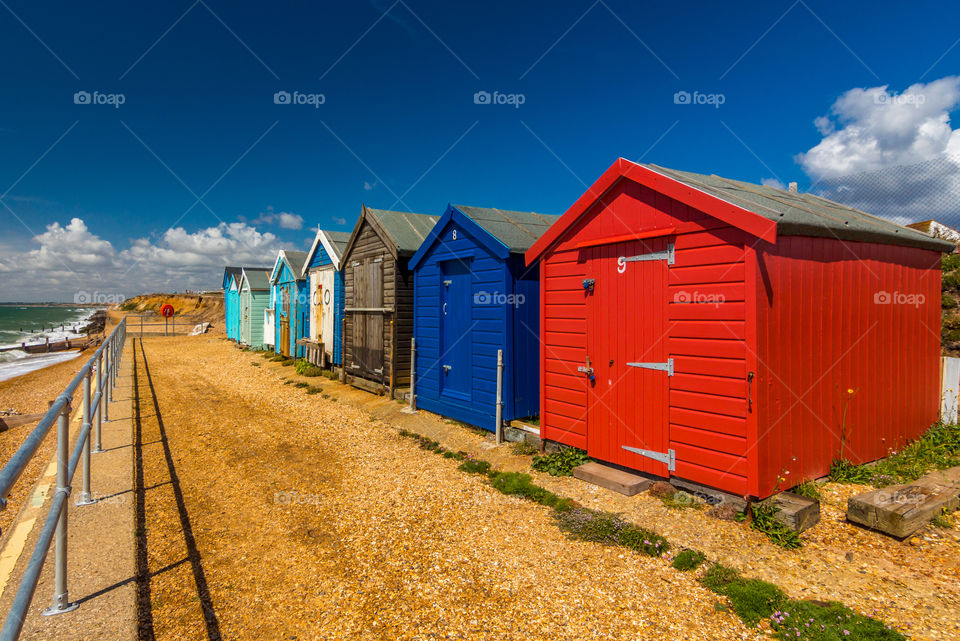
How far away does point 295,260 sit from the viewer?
20.3 meters

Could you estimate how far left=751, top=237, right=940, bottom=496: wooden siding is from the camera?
16.0 ft

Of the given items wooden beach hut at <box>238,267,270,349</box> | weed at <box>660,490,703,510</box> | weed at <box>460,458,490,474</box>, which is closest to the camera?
weed at <box>660,490,703,510</box>

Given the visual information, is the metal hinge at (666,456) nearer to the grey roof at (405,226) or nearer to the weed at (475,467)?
the weed at (475,467)

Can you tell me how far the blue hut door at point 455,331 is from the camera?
30.0ft

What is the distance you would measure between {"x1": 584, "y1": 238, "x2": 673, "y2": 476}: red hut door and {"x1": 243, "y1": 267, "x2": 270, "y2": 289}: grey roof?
74.2 ft

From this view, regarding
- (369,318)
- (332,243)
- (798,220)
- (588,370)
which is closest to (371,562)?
(588,370)

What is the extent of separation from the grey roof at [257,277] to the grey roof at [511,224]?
1878 centimetres

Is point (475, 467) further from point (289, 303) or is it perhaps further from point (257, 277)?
point (257, 277)

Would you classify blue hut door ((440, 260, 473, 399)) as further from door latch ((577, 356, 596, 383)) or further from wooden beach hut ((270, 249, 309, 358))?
wooden beach hut ((270, 249, 309, 358))

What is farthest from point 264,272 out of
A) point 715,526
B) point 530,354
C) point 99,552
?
point 715,526

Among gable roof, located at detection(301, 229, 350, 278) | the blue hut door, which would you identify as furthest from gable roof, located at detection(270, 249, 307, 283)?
the blue hut door

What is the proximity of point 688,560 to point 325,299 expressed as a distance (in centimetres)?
1417

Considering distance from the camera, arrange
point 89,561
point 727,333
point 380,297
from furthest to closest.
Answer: point 380,297 < point 727,333 < point 89,561

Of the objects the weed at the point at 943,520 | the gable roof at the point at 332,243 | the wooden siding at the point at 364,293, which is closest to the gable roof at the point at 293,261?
the gable roof at the point at 332,243
